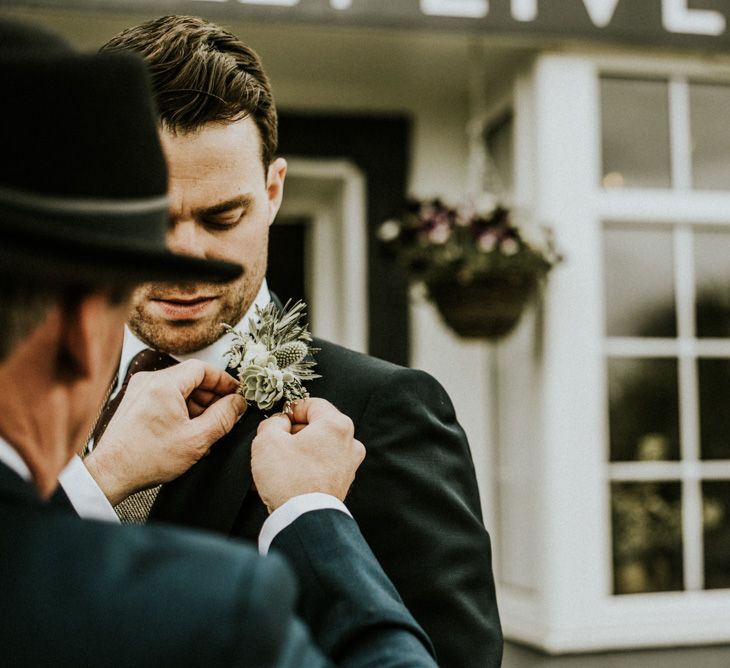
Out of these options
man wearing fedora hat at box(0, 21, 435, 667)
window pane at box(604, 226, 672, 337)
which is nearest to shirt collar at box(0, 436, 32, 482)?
man wearing fedora hat at box(0, 21, 435, 667)

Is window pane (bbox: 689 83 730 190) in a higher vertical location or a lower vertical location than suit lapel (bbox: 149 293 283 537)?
higher

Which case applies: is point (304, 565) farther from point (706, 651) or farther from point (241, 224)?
point (706, 651)

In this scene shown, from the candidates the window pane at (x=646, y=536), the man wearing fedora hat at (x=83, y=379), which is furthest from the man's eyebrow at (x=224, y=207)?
the window pane at (x=646, y=536)

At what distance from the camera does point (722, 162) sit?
4.06 m

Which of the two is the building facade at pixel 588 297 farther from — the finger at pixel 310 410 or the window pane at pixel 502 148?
the finger at pixel 310 410

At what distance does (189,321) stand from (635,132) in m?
2.86

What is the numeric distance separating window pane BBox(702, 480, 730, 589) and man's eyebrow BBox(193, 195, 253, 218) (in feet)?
9.74

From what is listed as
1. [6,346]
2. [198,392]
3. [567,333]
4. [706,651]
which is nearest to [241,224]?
[198,392]

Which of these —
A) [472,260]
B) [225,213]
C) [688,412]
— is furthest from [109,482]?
[688,412]

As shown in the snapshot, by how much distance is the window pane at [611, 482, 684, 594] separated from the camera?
3875 millimetres

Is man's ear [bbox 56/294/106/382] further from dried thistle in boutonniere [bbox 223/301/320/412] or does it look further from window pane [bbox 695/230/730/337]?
window pane [bbox 695/230/730/337]

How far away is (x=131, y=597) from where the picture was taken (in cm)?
70

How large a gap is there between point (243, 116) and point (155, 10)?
2.12m

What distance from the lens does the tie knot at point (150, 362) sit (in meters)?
1.52
